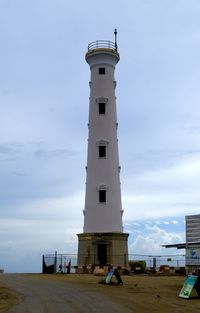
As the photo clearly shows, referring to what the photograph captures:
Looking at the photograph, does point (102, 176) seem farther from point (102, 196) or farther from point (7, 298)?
point (7, 298)

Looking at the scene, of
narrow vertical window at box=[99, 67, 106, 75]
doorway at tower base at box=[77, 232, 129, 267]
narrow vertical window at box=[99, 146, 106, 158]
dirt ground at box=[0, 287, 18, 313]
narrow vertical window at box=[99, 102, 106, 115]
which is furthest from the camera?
narrow vertical window at box=[99, 67, 106, 75]

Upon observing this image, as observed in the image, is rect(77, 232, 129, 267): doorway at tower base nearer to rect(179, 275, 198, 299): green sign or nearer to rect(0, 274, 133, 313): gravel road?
rect(0, 274, 133, 313): gravel road

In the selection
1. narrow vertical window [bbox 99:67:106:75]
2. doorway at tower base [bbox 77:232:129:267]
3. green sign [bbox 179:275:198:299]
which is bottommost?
green sign [bbox 179:275:198:299]

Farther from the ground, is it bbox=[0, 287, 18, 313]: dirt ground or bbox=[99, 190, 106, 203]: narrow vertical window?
bbox=[99, 190, 106, 203]: narrow vertical window

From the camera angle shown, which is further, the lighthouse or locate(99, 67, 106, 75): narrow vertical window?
locate(99, 67, 106, 75): narrow vertical window

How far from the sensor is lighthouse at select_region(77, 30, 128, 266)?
167ft

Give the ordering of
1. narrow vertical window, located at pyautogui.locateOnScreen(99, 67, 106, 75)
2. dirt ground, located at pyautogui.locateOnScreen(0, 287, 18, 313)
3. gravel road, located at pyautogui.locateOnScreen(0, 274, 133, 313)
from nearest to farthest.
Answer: gravel road, located at pyautogui.locateOnScreen(0, 274, 133, 313), dirt ground, located at pyautogui.locateOnScreen(0, 287, 18, 313), narrow vertical window, located at pyautogui.locateOnScreen(99, 67, 106, 75)

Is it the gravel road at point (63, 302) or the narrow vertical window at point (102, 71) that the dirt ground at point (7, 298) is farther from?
the narrow vertical window at point (102, 71)

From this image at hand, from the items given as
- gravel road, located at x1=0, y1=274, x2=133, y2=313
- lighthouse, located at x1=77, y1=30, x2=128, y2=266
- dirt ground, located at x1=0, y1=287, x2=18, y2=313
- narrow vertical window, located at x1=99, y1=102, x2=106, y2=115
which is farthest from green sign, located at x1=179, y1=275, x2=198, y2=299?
narrow vertical window, located at x1=99, y1=102, x2=106, y2=115

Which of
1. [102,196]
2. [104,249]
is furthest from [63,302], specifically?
[102,196]

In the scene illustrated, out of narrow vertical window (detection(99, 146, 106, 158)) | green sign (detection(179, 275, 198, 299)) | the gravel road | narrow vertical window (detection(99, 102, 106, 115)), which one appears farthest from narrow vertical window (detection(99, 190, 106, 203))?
green sign (detection(179, 275, 198, 299))

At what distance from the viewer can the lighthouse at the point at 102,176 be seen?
50.9 metres

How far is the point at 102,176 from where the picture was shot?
2066 inches

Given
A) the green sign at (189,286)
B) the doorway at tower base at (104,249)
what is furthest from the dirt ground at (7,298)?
the doorway at tower base at (104,249)
